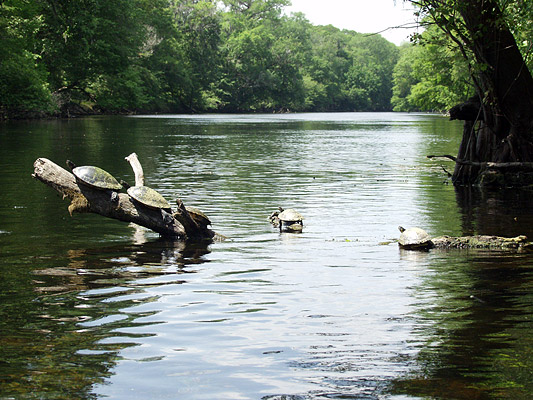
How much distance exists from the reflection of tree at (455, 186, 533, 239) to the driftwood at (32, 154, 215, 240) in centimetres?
544

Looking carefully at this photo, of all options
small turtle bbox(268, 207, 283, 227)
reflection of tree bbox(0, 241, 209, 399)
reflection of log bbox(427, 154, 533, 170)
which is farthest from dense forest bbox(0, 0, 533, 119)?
reflection of tree bbox(0, 241, 209, 399)

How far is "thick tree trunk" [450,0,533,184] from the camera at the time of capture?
18.1 meters

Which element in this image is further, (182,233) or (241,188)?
(241,188)

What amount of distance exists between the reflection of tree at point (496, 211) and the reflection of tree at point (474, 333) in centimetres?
381

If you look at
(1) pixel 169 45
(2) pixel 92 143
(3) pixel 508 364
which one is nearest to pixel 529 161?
(3) pixel 508 364

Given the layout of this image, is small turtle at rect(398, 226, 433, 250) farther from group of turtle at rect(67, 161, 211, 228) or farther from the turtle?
the turtle

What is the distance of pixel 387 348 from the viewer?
6469 mm

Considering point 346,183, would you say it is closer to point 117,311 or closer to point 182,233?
point 182,233

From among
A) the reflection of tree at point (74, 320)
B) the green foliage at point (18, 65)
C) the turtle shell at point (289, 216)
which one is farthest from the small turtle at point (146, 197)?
the green foliage at point (18, 65)

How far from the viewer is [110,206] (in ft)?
39.8

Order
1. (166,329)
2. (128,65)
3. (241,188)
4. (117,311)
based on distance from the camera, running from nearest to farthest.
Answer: (166,329) < (117,311) < (241,188) < (128,65)

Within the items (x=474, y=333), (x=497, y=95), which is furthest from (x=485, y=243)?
(x=497, y=95)

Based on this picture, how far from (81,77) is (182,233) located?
69.0 metres

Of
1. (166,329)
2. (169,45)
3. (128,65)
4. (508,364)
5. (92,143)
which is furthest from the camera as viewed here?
(169,45)
